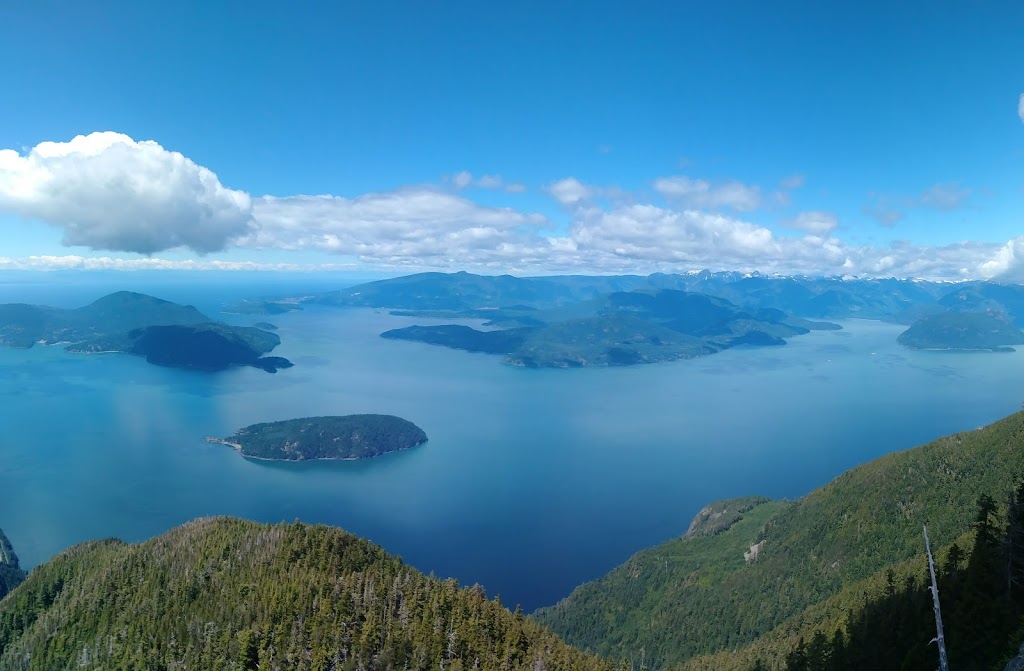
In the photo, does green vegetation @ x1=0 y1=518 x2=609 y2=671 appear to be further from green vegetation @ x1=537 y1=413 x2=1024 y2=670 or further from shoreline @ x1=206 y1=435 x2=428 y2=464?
shoreline @ x1=206 y1=435 x2=428 y2=464

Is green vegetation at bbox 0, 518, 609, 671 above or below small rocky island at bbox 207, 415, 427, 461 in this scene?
above

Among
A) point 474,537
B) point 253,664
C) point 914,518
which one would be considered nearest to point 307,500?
point 474,537

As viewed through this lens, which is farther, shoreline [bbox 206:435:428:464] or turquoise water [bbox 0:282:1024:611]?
shoreline [bbox 206:435:428:464]

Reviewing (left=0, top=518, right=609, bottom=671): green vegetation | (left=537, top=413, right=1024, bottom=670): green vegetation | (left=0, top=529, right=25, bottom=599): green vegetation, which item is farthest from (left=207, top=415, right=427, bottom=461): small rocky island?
(left=0, top=518, right=609, bottom=671): green vegetation

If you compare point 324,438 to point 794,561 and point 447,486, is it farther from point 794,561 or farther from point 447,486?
point 794,561

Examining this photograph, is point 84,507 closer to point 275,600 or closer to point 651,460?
point 275,600

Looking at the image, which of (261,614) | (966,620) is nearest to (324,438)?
(261,614)

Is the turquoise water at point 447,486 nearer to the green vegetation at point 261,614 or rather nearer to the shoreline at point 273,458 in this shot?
the shoreline at point 273,458
